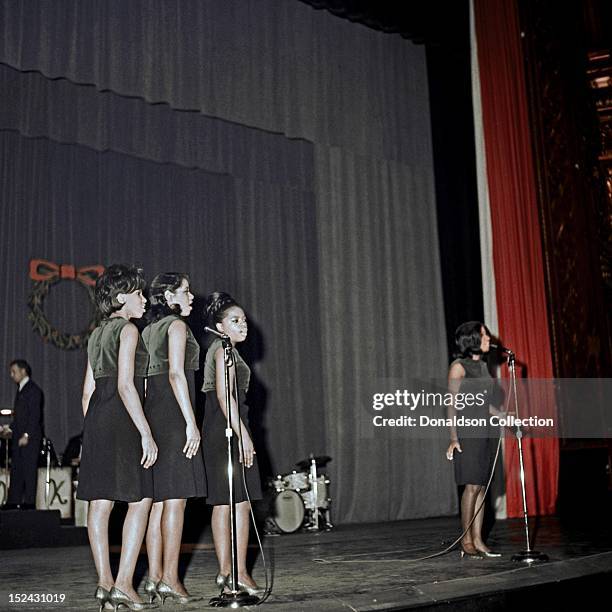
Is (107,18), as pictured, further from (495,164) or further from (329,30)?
(495,164)

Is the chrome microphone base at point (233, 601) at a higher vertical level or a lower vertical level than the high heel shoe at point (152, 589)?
lower

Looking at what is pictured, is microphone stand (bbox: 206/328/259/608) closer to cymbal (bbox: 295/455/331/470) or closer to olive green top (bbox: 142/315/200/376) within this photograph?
olive green top (bbox: 142/315/200/376)

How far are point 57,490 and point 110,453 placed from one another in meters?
4.80

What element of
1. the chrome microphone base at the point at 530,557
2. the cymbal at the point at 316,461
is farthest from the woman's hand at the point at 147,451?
the cymbal at the point at 316,461

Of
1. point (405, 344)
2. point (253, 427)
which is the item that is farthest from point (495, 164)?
point (253, 427)

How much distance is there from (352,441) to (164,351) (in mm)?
5777

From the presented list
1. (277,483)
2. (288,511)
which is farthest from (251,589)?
(277,483)

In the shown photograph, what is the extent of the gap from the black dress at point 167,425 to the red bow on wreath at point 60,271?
559 cm

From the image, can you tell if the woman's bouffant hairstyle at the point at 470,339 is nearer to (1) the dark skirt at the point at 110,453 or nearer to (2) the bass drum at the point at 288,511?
(1) the dark skirt at the point at 110,453

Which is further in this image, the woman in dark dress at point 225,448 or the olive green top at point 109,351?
the woman in dark dress at point 225,448

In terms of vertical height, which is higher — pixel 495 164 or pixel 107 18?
pixel 107 18

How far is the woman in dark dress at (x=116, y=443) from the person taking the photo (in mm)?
3494

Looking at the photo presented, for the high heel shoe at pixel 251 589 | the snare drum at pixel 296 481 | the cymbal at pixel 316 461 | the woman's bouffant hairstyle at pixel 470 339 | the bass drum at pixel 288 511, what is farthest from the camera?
the cymbal at pixel 316 461

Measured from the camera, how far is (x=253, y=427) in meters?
9.65
